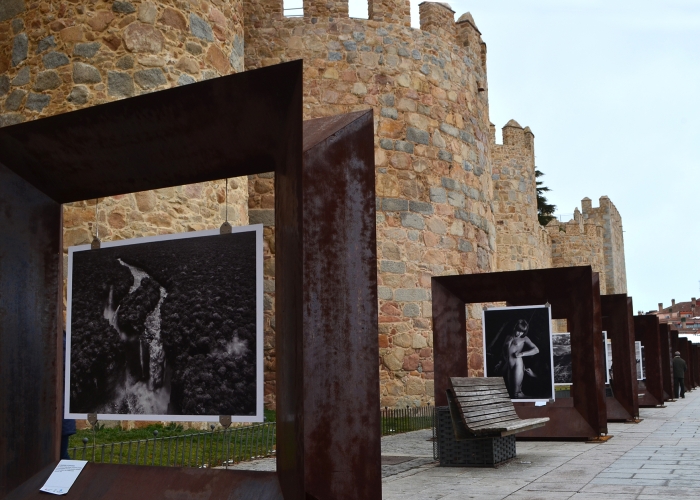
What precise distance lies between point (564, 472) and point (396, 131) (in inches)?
356

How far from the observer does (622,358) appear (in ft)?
40.7

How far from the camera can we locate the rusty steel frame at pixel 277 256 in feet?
9.94

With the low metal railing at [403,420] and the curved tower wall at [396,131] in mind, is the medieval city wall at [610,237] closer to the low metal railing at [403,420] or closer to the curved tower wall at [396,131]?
the curved tower wall at [396,131]

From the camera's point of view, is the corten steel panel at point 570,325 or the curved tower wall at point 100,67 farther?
the curved tower wall at point 100,67

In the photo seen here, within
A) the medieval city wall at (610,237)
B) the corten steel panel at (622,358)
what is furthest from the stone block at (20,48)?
the medieval city wall at (610,237)

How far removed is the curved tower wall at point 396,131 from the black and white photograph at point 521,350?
487cm

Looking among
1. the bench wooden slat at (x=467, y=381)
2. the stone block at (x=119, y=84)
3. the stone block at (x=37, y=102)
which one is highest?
the stone block at (x=119, y=84)

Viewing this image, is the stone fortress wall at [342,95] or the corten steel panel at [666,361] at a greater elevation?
the stone fortress wall at [342,95]

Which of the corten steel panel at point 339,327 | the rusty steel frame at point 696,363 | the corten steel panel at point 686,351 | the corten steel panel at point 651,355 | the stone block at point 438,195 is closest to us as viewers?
the corten steel panel at point 339,327

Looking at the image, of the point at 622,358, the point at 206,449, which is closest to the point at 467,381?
the point at 206,449

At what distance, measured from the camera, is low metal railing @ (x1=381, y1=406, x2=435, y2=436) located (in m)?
11.9

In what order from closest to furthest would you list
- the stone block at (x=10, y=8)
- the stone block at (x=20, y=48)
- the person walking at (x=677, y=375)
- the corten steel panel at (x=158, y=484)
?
the corten steel panel at (x=158, y=484), the stone block at (x=20, y=48), the stone block at (x=10, y=8), the person walking at (x=677, y=375)

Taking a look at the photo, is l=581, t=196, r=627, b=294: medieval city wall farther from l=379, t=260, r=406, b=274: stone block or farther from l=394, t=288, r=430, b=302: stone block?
l=379, t=260, r=406, b=274: stone block

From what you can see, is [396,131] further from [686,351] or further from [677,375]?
[686,351]
